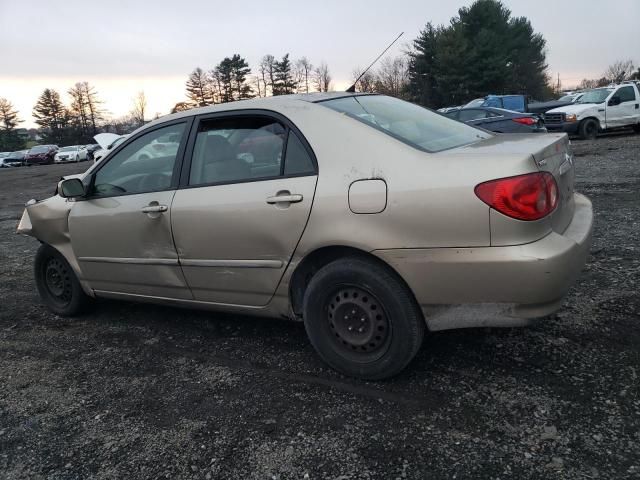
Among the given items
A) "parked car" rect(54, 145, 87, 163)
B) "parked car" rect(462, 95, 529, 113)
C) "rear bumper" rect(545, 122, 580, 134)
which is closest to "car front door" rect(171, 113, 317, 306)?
"rear bumper" rect(545, 122, 580, 134)

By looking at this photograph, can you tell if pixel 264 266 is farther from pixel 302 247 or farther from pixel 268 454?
pixel 268 454

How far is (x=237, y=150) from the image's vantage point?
3.30m

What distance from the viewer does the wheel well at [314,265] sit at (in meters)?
2.78

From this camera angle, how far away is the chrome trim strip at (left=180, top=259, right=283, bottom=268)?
307cm

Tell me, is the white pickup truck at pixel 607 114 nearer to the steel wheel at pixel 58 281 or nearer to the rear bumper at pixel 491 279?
the rear bumper at pixel 491 279

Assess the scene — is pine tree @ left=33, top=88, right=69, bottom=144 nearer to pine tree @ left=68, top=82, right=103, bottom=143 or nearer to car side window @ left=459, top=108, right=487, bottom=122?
pine tree @ left=68, top=82, right=103, bottom=143

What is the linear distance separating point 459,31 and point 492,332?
48410 millimetres

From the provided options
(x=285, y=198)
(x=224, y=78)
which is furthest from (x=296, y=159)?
(x=224, y=78)

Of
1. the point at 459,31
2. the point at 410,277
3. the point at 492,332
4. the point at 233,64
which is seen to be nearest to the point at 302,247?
the point at 410,277

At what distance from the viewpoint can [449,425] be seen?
2.51m

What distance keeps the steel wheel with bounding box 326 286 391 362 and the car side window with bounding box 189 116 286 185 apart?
82cm

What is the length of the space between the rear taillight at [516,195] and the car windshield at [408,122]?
462mm

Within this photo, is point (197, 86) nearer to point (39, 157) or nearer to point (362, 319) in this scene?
point (39, 157)

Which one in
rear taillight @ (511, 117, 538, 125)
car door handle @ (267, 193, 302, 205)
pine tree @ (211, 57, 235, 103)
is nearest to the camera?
car door handle @ (267, 193, 302, 205)
